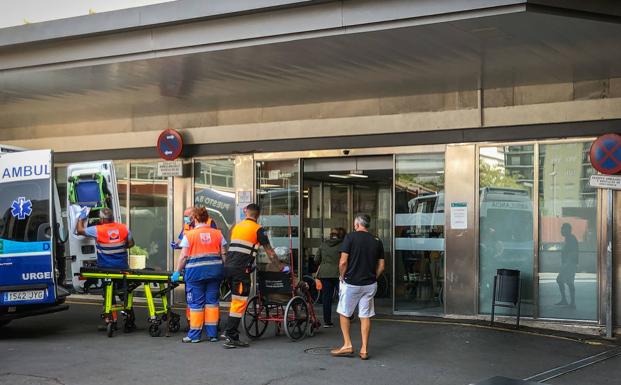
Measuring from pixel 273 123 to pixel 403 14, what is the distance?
5573 millimetres

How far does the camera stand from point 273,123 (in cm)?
1322

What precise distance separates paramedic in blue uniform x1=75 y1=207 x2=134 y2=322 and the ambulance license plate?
1.05m

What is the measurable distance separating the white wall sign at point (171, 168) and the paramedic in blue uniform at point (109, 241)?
11.3 feet

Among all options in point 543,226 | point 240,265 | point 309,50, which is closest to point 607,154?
point 543,226

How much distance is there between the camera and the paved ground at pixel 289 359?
7496mm

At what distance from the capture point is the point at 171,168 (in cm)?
1397

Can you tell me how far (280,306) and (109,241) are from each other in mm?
2623

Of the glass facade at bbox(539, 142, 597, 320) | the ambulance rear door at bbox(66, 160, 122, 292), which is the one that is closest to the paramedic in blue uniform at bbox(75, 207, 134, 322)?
the ambulance rear door at bbox(66, 160, 122, 292)

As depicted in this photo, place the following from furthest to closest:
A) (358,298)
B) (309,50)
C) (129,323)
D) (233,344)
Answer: (129,323) → (309,50) → (233,344) → (358,298)

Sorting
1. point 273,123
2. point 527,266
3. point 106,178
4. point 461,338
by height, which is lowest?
point 461,338

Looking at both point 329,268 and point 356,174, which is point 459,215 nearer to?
point 329,268

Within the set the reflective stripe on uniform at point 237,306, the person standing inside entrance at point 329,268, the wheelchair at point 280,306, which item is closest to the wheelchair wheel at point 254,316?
the wheelchair at point 280,306

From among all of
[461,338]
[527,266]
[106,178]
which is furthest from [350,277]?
[106,178]

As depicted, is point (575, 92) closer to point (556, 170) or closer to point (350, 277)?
point (556, 170)
